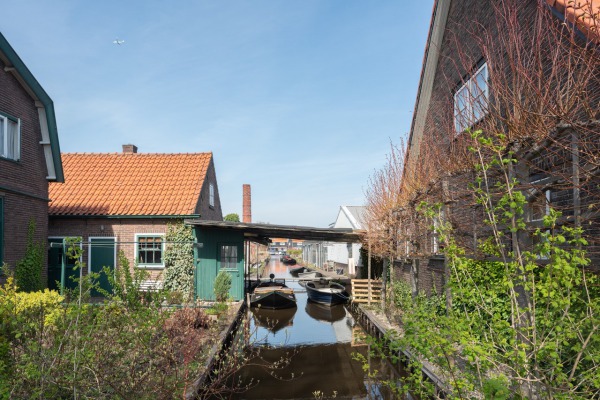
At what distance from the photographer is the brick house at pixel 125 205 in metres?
18.5

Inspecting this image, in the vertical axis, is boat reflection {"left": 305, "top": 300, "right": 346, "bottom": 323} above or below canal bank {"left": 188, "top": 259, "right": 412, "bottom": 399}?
below

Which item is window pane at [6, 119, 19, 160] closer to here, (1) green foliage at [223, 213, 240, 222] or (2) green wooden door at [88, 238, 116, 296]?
(2) green wooden door at [88, 238, 116, 296]

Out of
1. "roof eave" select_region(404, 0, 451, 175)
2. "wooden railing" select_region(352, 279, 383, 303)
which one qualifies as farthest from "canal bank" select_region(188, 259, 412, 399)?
"roof eave" select_region(404, 0, 451, 175)

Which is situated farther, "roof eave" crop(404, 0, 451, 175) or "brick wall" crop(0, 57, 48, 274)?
"roof eave" crop(404, 0, 451, 175)

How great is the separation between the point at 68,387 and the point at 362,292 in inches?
666

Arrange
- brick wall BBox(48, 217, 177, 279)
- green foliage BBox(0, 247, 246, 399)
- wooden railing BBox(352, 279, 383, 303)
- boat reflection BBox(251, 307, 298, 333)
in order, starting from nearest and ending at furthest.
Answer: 1. green foliage BBox(0, 247, 246, 399)
2. boat reflection BBox(251, 307, 298, 333)
3. brick wall BBox(48, 217, 177, 279)
4. wooden railing BBox(352, 279, 383, 303)

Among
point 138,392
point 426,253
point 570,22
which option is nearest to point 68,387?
point 138,392

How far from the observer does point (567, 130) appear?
5125 mm

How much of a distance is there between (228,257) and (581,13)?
16.1m

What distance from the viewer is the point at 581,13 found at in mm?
6406

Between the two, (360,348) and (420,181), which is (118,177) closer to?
(360,348)

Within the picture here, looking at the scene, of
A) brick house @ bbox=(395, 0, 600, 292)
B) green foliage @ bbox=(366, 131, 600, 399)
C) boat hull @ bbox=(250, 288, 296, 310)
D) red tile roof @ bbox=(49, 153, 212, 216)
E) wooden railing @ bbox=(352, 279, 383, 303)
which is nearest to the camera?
green foliage @ bbox=(366, 131, 600, 399)

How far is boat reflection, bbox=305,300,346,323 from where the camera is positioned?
19.9 m

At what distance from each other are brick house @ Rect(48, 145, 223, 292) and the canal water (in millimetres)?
5255
